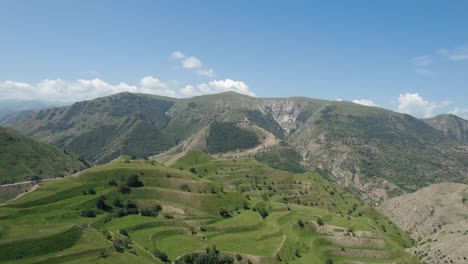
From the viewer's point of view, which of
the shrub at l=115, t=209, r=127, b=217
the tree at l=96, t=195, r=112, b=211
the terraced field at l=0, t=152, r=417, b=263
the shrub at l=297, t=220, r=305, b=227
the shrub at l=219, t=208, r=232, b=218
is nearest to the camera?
the terraced field at l=0, t=152, r=417, b=263

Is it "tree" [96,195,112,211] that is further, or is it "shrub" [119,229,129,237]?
"tree" [96,195,112,211]

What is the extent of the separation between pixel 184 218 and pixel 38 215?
6031 cm

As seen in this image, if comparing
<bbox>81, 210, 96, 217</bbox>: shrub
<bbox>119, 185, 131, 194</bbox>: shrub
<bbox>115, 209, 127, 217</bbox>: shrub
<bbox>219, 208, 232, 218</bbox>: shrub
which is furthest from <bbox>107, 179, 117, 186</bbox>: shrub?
<bbox>219, 208, 232, 218</bbox>: shrub

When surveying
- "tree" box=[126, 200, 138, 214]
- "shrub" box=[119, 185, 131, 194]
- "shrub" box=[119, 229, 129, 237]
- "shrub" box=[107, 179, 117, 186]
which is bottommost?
"shrub" box=[119, 229, 129, 237]

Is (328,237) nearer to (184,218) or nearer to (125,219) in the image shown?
(184,218)

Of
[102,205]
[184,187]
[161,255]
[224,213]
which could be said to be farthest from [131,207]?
[161,255]

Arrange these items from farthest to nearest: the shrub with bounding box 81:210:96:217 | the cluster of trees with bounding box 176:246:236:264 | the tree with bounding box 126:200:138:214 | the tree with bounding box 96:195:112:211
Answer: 1. the tree with bounding box 96:195:112:211
2. the tree with bounding box 126:200:138:214
3. the shrub with bounding box 81:210:96:217
4. the cluster of trees with bounding box 176:246:236:264

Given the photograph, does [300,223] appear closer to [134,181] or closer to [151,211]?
[151,211]

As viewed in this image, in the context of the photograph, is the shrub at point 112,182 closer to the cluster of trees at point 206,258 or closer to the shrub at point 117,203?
the shrub at point 117,203

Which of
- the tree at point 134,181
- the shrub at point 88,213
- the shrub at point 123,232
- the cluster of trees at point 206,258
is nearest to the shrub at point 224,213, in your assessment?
the tree at point 134,181

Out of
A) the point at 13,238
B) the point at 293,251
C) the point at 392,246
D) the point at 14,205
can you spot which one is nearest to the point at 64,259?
the point at 13,238

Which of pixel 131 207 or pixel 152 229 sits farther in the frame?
pixel 131 207

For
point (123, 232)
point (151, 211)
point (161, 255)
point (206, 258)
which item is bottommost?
point (206, 258)

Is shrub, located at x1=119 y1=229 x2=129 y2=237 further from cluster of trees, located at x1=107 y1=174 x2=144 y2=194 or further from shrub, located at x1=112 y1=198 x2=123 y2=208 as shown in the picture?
cluster of trees, located at x1=107 y1=174 x2=144 y2=194
